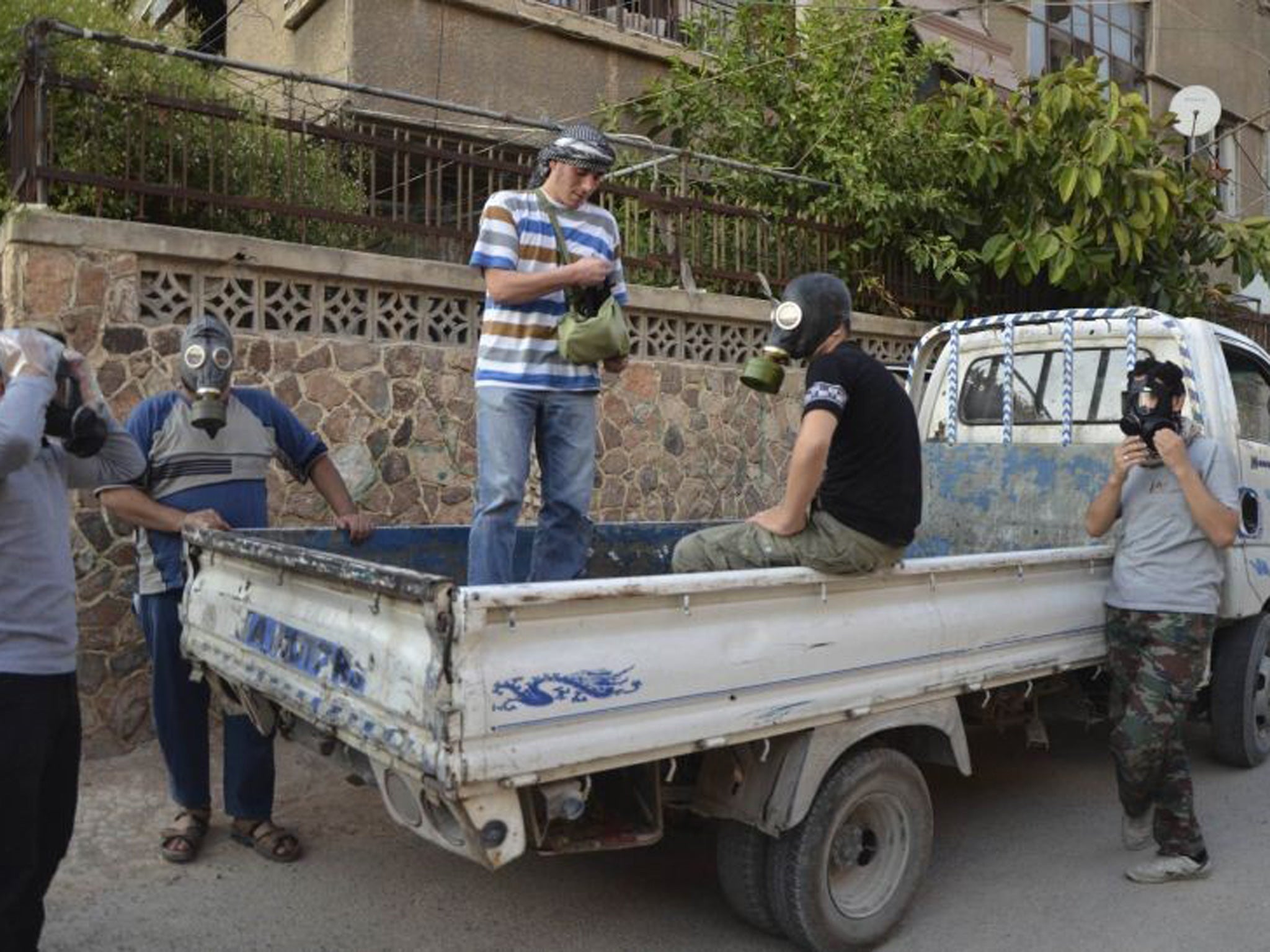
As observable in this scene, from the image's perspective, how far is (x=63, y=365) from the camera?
292 cm

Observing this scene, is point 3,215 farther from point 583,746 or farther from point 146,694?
point 583,746

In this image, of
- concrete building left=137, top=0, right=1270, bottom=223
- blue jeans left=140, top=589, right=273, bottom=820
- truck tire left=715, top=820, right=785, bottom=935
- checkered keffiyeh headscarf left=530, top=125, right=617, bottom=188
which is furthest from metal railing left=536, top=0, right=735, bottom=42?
truck tire left=715, top=820, right=785, bottom=935

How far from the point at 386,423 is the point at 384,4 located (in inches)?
198

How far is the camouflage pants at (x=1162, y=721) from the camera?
4145 mm

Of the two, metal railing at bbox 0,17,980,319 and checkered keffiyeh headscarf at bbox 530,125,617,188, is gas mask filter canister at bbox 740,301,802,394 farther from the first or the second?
metal railing at bbox 0,17,980,319

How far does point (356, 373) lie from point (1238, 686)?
4.59m

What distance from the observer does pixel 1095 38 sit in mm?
16359

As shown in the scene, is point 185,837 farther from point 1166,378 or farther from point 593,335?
point 1166,378

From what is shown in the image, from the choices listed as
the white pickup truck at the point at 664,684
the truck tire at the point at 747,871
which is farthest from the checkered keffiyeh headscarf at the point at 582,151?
the truck tire at the point at 747,871

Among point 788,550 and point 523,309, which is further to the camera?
point 523,309

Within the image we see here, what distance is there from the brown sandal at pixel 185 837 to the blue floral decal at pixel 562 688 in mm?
2197

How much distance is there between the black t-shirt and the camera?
3490mm

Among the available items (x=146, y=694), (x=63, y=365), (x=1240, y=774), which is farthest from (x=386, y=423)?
(x=1240, y=774)

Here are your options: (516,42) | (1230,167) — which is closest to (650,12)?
(516,42)
